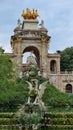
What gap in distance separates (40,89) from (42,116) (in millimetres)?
2045

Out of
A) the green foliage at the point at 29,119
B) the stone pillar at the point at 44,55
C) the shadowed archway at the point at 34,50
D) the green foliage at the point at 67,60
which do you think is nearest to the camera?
the green foliage at the point at 29,119

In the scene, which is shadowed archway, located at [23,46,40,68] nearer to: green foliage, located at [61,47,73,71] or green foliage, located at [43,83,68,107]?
green foliage, located at [61,47,73,71]

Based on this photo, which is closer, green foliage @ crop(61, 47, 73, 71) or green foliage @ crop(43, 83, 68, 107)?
green foliage @ crop(43, 83, 68, 107)

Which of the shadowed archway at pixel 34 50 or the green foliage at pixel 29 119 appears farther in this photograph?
the shadowed archway at pixel 34 50

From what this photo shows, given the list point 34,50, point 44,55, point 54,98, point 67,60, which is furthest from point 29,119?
point 67,60

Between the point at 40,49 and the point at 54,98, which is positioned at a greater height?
the point at 40,49

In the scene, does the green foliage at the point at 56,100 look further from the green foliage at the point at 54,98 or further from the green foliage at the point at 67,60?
the green foliage at the point at 67,60

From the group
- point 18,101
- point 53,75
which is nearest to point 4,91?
point 18,101

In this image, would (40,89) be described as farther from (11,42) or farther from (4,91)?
(11,42)

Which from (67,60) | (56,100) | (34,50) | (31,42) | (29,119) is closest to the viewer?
(29,119)

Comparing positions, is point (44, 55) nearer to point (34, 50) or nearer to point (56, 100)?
point (34, 50)

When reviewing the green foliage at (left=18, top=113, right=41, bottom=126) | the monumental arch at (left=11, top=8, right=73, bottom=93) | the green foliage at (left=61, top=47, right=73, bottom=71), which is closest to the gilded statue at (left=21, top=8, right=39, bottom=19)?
the monumental arch at (left=11, top=8, right=73, bottom=93)

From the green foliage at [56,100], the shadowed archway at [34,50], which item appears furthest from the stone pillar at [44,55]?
the green foliage at [56,100]

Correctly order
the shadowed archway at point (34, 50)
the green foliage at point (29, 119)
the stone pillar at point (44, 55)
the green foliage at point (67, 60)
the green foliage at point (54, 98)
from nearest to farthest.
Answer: the green foliage at point (29, 119)
the green foliage at point (54, 98)
the stone pillar at point (44, 55)
the shadowed archway at point (34, 50)
the green foliage at point (67, 60)
